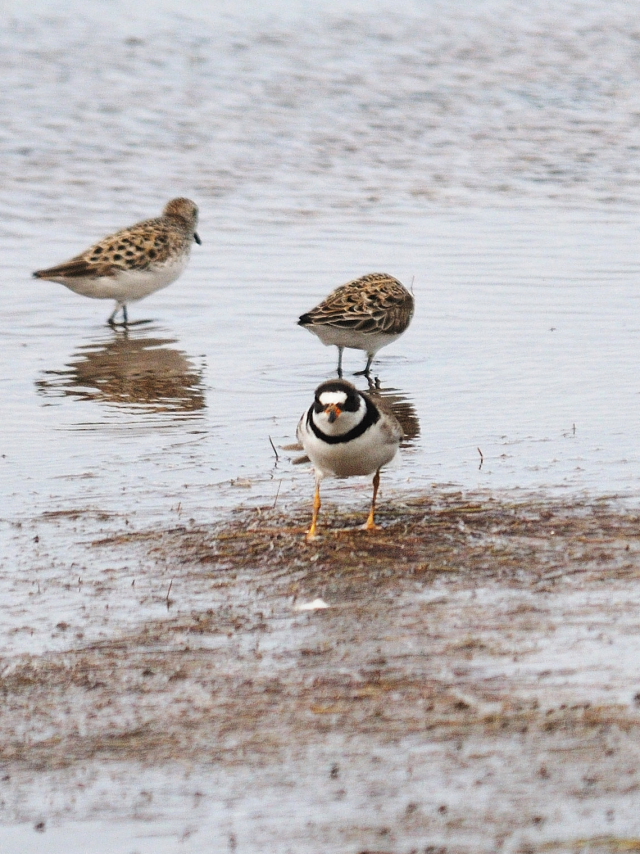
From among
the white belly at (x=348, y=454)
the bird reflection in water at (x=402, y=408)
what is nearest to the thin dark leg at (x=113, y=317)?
the bird reflection in water at (x=402, y=408)

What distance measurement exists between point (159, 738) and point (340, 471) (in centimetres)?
288

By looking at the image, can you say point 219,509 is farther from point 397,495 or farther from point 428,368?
point 428,368

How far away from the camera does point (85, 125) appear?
22703 mm

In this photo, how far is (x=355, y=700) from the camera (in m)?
5.61

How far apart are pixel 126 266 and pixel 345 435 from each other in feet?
22.6

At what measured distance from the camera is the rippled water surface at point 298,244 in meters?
9.54

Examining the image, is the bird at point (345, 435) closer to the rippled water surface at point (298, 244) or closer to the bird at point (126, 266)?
the rippled water surface at point (298, 244)

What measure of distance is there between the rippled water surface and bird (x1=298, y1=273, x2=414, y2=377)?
0.40 meters

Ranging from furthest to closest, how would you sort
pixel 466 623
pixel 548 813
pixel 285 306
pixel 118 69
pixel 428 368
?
pixel 118 69 → pixel 285 306 → pixel 428 368 → pixel 466 623 → pixel 548 813

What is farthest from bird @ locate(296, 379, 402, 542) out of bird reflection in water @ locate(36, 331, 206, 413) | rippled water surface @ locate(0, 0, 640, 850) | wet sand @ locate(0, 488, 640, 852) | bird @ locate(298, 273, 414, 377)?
bird @ locate(298, 273, 414, 377)

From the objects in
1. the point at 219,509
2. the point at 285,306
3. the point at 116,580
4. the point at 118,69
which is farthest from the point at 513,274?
the point at 118,69

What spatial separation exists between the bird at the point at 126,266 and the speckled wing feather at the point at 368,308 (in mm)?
2793

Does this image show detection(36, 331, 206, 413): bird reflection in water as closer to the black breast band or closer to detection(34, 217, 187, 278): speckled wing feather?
detection(34, 217, 187, 278): speckled wing feather

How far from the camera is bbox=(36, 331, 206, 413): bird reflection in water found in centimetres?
1146
